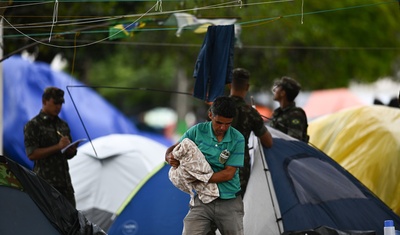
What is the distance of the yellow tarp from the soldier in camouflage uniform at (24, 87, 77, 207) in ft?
13.1

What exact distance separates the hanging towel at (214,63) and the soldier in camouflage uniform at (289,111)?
59.5 inches

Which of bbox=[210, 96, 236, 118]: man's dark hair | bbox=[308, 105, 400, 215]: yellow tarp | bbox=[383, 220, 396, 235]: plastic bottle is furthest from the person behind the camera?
bbox=[308, 105, 400, 215]: yellow tarp

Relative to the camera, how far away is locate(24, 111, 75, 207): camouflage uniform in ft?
31.6

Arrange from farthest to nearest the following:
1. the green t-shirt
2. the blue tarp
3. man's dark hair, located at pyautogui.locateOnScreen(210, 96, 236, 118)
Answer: the blue tarp, the green t-shirt, man's dark hair, located at pyautogui.locateOnScreen(210, 96, 236, 118)

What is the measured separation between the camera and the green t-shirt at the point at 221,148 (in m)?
7.76

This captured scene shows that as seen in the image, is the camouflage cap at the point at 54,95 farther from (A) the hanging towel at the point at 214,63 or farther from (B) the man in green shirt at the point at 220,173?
(B) the man in green shirt at the point at 220,173

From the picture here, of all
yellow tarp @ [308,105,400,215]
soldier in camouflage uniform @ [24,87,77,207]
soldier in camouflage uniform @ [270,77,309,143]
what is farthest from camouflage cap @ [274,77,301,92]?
soldier in camouflage uniform @ [24,87,77,207]

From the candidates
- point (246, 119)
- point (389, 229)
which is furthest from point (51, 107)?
point (389, 229)

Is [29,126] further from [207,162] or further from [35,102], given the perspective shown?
[35,102]

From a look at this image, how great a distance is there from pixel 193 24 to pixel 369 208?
309 centimetres

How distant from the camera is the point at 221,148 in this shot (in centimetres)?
778

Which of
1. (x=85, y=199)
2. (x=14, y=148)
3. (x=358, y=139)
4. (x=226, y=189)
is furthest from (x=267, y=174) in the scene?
(x=14, y=148)

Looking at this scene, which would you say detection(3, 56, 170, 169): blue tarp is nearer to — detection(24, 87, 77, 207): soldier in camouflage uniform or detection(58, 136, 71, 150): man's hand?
detection(24, 87, 77, 207): soldier in camouflage uniform

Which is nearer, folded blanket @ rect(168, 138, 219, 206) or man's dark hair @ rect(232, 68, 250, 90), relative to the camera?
folded blanket @ rect(168, 138, 219, 206)
